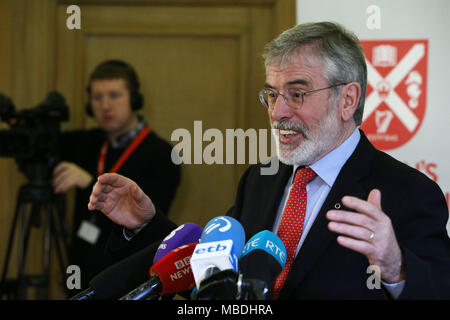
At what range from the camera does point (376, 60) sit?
107 inches

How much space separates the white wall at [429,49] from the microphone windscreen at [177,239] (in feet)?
5.10

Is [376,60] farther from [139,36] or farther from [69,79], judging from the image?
[69,79]

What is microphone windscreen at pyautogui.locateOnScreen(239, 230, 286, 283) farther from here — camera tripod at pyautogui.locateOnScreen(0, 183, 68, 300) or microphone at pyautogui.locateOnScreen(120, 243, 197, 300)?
camera tripod at pyautogui.locateOnScreen(0, 183, 68, 300)

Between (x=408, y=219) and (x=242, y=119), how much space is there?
1.81 m

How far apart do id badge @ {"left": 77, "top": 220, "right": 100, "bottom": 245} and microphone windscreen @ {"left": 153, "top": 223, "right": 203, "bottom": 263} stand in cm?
155

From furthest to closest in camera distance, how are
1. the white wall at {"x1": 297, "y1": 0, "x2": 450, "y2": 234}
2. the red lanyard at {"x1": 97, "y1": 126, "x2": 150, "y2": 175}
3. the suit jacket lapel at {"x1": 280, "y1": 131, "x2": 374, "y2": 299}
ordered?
the red lanyard at {"x1": 97, "y1": 126, "x2": 150, "y2": 175}
the white wall at {"x1": 297, "y1": 0, "x2": 450, "y2": 234}
the suit jacket lapel at {"x1": 280, "y1": 131, "x2": 374, "y2": 299}

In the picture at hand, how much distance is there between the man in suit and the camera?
56.6 inches

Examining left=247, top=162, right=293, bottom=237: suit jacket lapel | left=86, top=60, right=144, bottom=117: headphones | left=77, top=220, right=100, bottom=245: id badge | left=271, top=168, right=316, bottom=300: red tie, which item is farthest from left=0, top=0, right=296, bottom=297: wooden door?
left=271, top=168, right=316, bottom=300: red tie

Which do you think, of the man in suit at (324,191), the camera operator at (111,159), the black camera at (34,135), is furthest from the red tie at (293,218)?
the black camera at (34,135)

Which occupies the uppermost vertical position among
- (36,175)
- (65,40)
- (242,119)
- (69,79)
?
(65,40)

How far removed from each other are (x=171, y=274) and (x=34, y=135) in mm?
1842

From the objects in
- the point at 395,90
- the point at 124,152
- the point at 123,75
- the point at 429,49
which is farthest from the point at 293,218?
the point at 123,75
